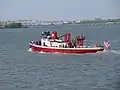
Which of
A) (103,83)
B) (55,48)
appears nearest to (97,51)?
(55,48)

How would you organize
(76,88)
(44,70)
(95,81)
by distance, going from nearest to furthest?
(76,88) < (95,81) < (44,70)

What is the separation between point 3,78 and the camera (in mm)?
36250

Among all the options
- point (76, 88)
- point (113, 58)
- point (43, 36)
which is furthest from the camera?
point (43, 36)

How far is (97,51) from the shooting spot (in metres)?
58.7

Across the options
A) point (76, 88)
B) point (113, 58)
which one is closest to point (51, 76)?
point (76, 88)

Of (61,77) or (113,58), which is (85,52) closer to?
(113,58)

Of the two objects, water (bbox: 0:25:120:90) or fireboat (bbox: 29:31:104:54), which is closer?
water (bbox: 0:25:120:90)

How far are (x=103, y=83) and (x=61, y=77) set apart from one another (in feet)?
17.1

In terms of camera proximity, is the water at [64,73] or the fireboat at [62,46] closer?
the water at [64,73]

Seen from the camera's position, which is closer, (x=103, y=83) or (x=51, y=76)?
(x=103, y=83)

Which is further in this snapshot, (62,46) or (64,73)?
(62,46)

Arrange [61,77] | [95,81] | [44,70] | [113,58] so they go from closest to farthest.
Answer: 1. [95,81]
2. [61,77]
3. [44,70]
4. [113,58]

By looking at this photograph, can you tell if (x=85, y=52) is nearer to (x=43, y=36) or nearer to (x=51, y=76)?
(x=43, y=36)

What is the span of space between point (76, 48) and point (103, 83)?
26.9 metres
